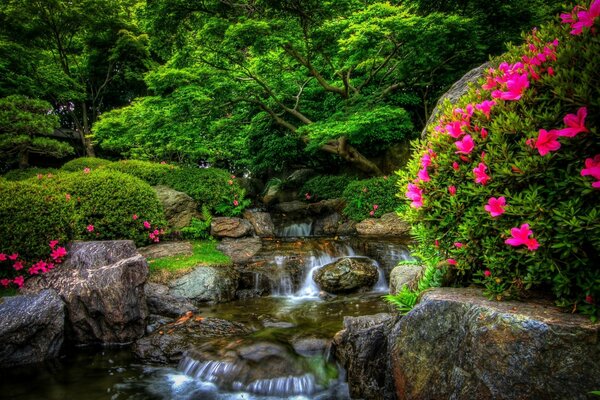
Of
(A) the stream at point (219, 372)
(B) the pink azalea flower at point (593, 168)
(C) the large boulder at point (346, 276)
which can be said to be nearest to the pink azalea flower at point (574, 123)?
(B) the pink azalea flower at point (593, 168)

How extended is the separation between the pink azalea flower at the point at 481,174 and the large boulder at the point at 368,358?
1.72 m

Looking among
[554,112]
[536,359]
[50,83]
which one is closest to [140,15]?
[50,83]

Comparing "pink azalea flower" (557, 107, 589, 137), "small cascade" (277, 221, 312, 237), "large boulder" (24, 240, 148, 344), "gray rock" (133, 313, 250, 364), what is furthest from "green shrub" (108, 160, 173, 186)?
"pink azalea flower" (557, 107, 589, 137)

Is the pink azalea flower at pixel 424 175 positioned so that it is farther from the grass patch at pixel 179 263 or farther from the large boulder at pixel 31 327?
the grass patch at pixel 179 263

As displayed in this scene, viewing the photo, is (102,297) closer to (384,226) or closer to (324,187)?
(384,226)

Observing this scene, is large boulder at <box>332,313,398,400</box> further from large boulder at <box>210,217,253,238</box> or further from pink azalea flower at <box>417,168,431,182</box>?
large boulder at <box>210,217,253,238</box>

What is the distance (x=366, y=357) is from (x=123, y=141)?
41.4 feet

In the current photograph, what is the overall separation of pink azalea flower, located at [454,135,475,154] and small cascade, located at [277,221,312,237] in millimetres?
10961

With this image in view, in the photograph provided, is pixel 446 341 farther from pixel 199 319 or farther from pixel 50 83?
pixel 50 83

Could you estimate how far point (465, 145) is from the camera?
254cm

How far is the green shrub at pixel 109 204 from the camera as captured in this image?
7.76 meters

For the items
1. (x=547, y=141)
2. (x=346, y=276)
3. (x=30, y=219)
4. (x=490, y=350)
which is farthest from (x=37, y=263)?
(x=547, y=141)

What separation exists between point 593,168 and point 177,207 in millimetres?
10438

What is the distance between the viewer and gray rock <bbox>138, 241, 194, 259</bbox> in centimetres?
853
